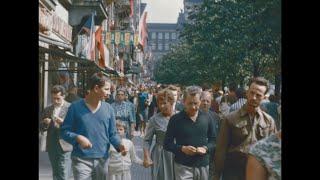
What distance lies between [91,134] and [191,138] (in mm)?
1122

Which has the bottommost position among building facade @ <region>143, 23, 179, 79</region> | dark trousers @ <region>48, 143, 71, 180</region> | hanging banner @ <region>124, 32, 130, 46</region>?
dark trousers @ <region>48, 143, 71, 180</region>

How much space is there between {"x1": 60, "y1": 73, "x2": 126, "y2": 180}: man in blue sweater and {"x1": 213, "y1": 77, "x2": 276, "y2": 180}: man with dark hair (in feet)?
4.27

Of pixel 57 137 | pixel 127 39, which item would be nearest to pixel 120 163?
pixel 57 137

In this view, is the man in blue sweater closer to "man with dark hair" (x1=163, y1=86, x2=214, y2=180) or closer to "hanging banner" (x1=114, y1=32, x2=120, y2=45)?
"man with dark hair" (x1=163, y1=86, x2=214, y2=180)

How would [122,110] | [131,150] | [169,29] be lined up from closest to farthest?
[131,150] < [122,110] < [169,29]

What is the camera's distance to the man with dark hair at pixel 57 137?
28.0 ft

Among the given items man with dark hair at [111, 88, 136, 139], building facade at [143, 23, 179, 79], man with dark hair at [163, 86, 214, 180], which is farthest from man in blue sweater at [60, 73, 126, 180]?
building facade at [143, 23, 179, 79]

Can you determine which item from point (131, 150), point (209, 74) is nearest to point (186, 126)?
point (131, 150)

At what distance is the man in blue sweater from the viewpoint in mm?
7207

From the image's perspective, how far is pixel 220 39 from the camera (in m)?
24.4

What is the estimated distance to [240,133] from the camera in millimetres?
6695
